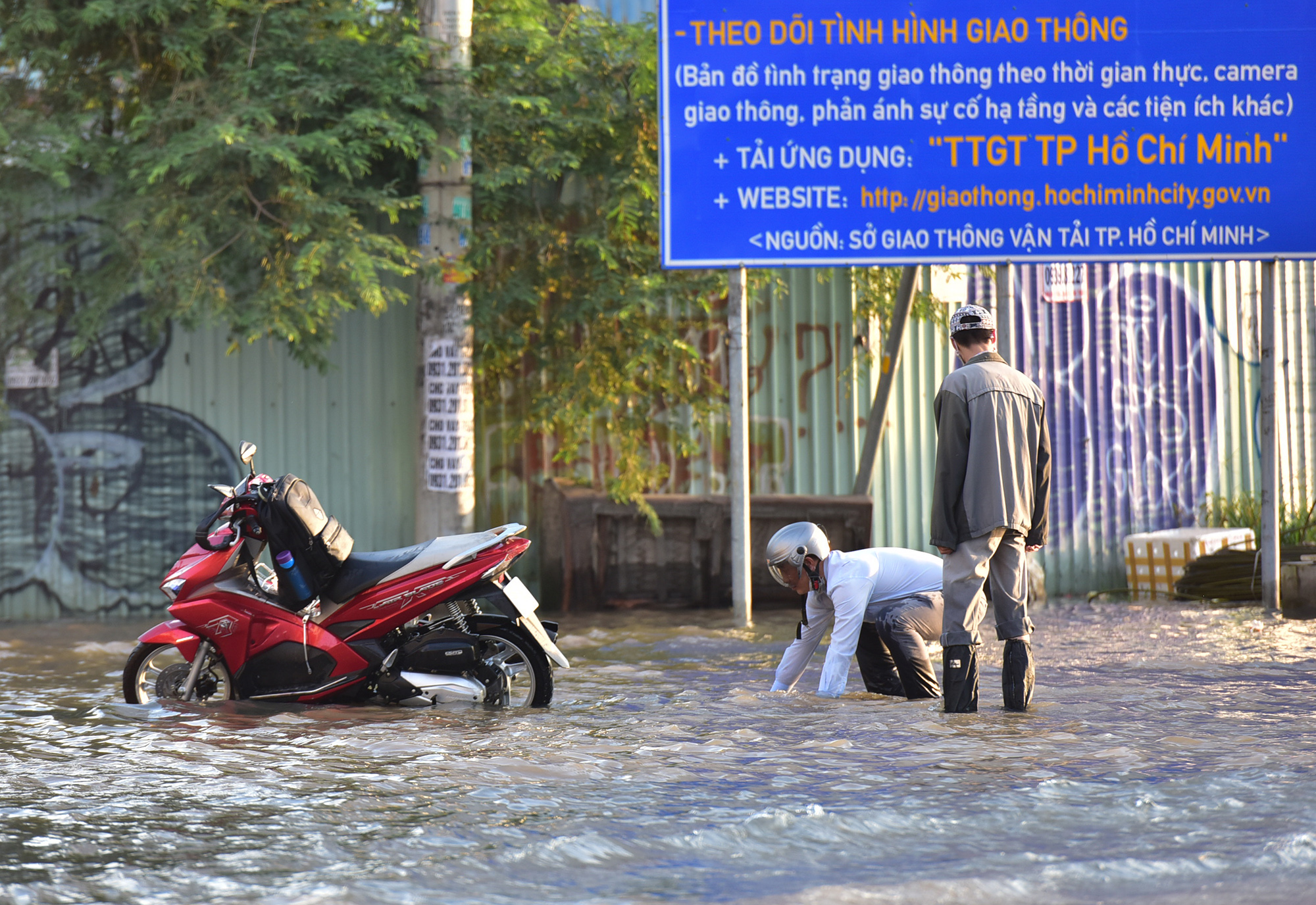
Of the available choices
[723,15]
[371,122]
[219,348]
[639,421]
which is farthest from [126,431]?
[723,15]

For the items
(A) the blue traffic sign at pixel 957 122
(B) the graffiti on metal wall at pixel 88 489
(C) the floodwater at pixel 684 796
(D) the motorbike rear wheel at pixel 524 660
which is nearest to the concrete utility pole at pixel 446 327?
(A) the blue traffic sign at pixel 957 122

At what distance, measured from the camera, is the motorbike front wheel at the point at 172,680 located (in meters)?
6.47

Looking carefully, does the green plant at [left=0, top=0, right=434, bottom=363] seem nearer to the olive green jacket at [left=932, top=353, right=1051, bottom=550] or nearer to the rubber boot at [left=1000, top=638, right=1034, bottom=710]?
the olive green jacket at [left=932, top=353, right=1051, bottom=550]

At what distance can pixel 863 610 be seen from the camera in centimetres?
604

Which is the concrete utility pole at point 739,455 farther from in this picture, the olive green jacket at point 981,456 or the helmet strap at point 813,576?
the olive green jacket at point 981,456

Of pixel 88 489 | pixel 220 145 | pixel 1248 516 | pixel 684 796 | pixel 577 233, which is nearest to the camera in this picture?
pixel 684 796

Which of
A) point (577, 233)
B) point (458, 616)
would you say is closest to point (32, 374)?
point (577, 233)

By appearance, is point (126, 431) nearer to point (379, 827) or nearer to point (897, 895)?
point (379, 827)

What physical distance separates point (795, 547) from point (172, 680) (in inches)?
124

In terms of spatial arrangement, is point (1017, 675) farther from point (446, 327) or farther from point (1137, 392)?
point (1137, 392)

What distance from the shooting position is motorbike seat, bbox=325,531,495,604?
6.30 meters

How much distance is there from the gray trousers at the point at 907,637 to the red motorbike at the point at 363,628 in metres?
1.56

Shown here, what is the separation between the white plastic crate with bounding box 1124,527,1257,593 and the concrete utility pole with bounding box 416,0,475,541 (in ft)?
17.0

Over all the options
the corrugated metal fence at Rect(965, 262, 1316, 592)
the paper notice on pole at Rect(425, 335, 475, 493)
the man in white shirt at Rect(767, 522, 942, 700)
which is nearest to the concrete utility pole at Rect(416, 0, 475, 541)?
the paper notice on pole at Rect(425, 335, 475, 493)
